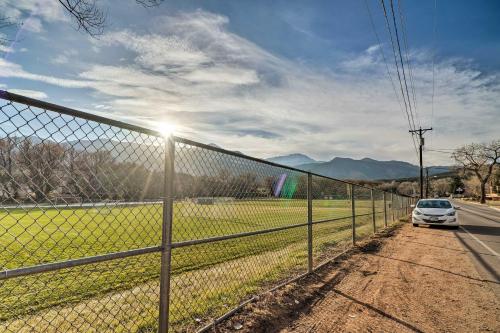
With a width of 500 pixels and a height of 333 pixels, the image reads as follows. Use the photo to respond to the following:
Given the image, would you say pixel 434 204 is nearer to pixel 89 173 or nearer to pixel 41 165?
pixel 89 173

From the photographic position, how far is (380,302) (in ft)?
15.5

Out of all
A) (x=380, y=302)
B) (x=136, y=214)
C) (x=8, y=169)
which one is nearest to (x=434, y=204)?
(x=380, y=302)

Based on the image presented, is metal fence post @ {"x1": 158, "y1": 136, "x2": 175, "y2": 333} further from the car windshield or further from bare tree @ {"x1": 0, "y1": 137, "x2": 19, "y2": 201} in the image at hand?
the car windshield

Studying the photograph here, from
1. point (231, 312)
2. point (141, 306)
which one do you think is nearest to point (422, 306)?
point (231, 312)

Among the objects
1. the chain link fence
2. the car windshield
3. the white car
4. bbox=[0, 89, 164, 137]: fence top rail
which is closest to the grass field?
the chain link fence

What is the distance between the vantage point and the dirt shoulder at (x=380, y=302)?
154 inches

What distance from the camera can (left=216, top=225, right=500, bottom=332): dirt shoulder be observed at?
392cm

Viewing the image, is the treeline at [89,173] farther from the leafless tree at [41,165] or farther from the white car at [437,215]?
the white car at [437,215]

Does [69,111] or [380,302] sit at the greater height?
[69,111]

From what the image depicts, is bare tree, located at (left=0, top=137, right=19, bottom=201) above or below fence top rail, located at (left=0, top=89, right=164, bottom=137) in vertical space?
below

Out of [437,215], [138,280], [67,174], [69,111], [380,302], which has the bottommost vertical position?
[138,280]

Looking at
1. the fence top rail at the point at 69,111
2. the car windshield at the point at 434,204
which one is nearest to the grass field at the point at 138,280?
the fence top rail at the point at 69,111

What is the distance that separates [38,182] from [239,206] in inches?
117

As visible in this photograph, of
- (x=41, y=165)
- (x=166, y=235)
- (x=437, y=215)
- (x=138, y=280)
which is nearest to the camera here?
(x=41, y=165)
